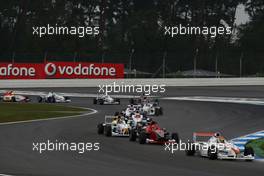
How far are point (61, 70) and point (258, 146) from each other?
115ft

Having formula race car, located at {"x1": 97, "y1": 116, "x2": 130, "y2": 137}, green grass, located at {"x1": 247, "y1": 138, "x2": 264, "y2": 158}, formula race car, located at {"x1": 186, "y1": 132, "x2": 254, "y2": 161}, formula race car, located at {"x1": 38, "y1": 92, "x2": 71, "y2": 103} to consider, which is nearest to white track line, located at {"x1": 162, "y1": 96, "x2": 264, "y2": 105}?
formula race car, located at {"x1": 38, "y1": 92, "x2": 71, "y2": 103}

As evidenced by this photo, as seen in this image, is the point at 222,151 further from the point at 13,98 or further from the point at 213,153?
the point at 13,98

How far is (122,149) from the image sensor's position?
756 inches

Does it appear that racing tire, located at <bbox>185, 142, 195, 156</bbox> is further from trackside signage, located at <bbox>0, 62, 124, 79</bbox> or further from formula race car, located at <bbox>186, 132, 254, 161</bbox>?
trackside signage, located at <bbox>0, 62, 124, 79</bbox>

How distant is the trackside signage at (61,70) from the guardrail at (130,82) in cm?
107

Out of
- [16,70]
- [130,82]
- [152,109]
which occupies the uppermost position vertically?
[16,70]

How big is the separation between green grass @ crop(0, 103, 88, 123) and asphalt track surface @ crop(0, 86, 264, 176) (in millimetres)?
1598

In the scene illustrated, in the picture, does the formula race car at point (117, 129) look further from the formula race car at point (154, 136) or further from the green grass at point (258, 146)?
the green grass at point (258, 146)

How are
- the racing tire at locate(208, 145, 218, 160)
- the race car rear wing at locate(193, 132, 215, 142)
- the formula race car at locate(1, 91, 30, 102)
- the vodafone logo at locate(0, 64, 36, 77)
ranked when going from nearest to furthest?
the racing tire at locate(208, 145, 218, 160), the race car rear wing at locate(193, 132, 215, 142), the formula race car at locate(1, 91, 30, 102), the vodafone logo at locate(0, 64, 36, 77)

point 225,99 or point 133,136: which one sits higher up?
point 225,99

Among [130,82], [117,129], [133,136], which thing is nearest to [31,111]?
[117,129]

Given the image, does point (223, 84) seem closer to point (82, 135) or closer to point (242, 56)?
point (242, 56)

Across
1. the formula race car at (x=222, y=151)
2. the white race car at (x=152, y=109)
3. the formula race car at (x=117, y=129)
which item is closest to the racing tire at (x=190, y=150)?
the formula race car at (x=222, y=151)

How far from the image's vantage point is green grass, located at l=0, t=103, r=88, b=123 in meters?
31.1
